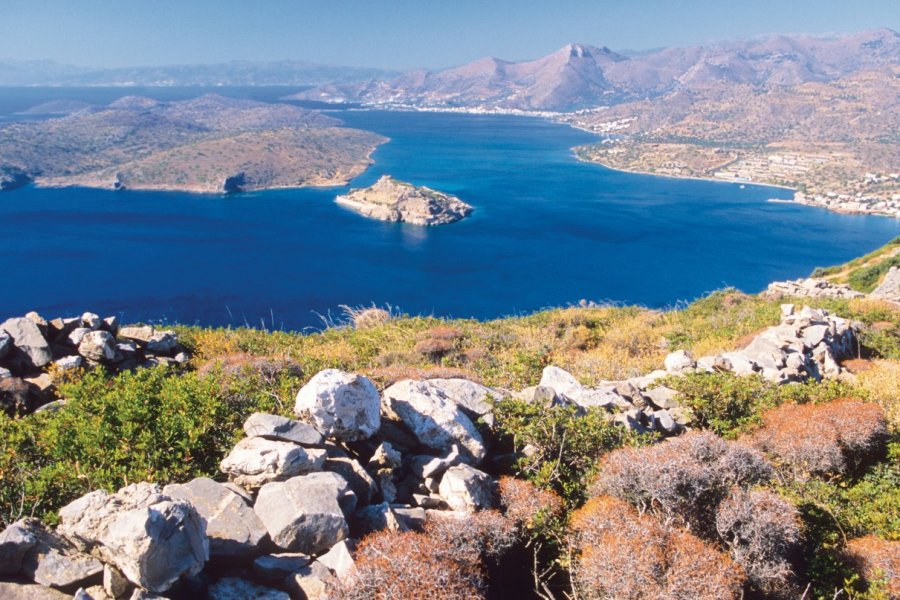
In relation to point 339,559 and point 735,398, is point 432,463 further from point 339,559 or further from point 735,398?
point 735,398

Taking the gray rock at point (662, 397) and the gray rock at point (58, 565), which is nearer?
the gray rock at point (58, 565)

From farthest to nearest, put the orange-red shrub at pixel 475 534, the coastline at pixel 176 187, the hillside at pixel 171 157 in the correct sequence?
the hillside at pixel 171 157
the coastline at pixel 176 187
the orange-red shrub at pixel 475 534

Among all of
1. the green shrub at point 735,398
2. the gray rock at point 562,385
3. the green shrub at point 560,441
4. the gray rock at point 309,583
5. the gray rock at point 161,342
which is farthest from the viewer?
the gray rock at point 161,342

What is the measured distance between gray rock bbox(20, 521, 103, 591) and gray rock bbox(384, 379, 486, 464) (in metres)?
3.10

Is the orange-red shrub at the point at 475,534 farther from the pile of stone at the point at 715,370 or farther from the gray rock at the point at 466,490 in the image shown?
the pile of stone at the point at 715,370

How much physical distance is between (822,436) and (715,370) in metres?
3.19

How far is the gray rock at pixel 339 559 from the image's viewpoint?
12.7 ft

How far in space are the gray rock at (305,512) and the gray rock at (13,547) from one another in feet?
4.65

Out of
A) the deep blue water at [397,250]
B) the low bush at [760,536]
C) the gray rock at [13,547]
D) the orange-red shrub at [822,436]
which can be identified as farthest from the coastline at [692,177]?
the gray rock at [13,547]

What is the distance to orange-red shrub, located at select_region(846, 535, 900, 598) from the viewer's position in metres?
4.54

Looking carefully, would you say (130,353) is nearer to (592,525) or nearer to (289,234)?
(592,525)

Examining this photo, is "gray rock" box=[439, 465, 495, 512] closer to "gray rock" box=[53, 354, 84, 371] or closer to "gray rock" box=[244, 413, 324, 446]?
"gray rock" box=[244, 413, 324, 446]

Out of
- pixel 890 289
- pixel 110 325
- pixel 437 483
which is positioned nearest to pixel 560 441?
pixel 437 483

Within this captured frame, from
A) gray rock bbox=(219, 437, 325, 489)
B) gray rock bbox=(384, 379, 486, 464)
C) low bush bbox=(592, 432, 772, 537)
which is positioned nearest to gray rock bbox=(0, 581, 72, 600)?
gray rock bbox=(219, 437, 325, 489)
